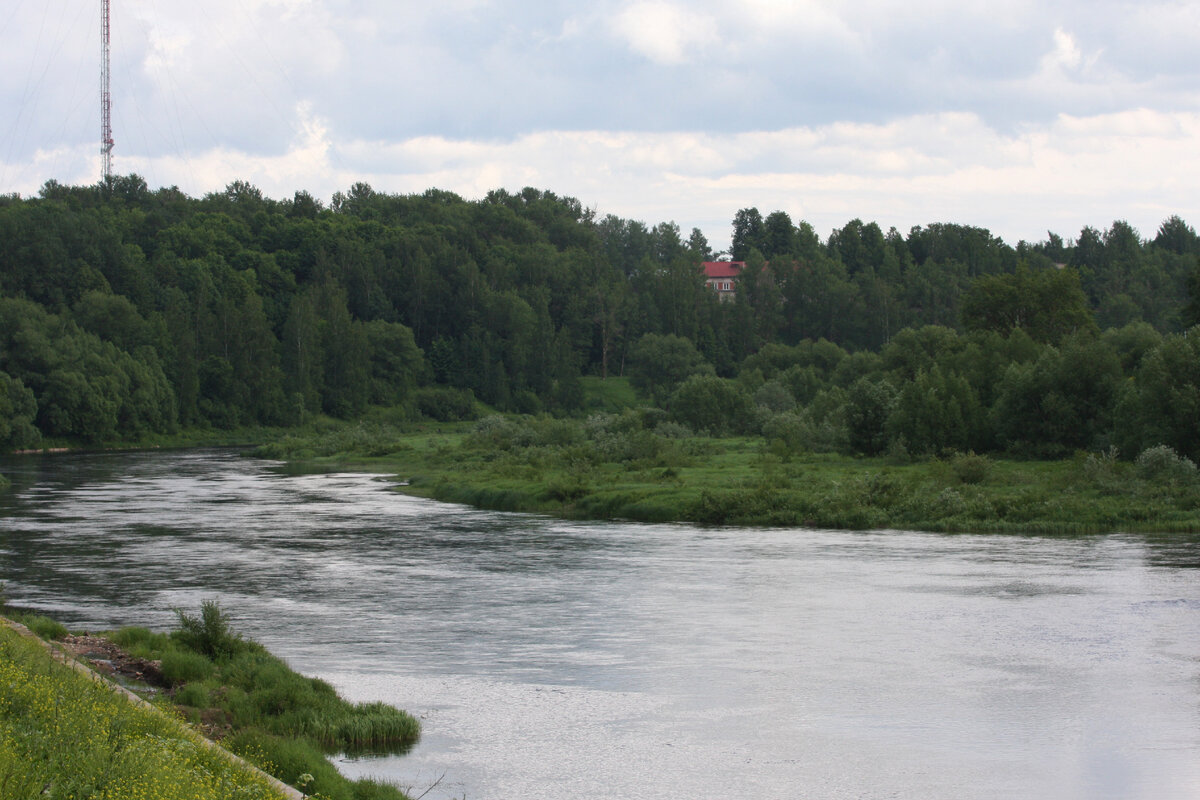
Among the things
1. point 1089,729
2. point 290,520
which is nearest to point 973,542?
point 1089,729

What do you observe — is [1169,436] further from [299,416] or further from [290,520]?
[299,416]

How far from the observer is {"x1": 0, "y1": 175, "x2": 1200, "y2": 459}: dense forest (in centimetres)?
6588

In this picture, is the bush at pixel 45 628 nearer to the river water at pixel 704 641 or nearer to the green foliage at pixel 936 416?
the river water at pixel 704 641

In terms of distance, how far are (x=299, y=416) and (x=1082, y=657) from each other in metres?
116

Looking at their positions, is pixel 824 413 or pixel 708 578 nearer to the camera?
pixel 708 578

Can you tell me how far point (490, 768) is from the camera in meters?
17.3

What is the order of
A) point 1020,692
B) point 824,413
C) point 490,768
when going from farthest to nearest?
point 824,413 → point 1020,692 → point 490,768

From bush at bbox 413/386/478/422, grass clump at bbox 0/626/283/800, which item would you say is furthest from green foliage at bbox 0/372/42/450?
grass clump at bbox 0/626/283/800

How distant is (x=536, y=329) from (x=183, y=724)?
14331 centimetres

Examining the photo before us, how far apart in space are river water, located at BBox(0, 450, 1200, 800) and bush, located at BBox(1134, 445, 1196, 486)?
8741mm

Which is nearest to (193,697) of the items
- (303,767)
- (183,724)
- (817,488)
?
(183,724)

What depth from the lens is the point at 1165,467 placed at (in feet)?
155

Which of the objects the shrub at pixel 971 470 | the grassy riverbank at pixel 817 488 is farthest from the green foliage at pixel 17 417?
the shrub at pixel 971 470

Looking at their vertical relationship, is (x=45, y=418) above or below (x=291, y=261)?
below
